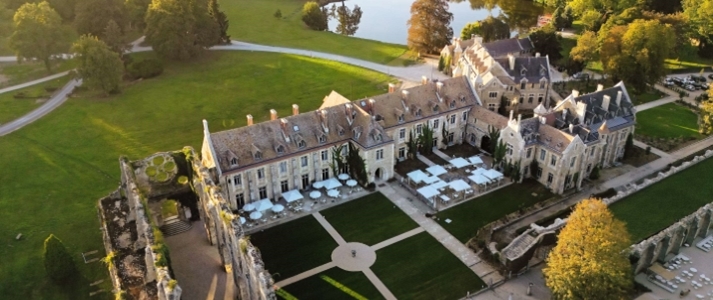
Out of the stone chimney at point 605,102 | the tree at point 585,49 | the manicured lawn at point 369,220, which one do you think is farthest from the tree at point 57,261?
the tree at point 585,49

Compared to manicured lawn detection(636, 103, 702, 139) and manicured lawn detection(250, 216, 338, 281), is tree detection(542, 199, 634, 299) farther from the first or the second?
manicured lawn detection(636, 103, 702, 139)

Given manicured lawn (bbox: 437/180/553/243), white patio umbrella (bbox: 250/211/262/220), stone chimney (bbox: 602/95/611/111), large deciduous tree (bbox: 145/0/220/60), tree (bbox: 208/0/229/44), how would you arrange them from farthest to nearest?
tree (bbox: 208/0/229/44) < large deciduous tree (bbox: 145/0/220/60) < stone chimney (bbox: 602/95/611/111) < white patio umbrella (bbox: 250/211/262/220) < manicured lawn (bbox: 437/180/553/243)

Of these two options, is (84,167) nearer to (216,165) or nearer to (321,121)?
(216,165)

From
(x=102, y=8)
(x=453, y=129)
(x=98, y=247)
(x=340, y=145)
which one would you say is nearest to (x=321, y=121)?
(x=340, y=145)

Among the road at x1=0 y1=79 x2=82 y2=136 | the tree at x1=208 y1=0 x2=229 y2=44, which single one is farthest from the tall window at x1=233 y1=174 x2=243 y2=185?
the tree at x1=208 y1=0 x2=229 y2=44

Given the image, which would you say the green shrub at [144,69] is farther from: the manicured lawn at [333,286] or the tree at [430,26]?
the manicured lawn at [333,286]

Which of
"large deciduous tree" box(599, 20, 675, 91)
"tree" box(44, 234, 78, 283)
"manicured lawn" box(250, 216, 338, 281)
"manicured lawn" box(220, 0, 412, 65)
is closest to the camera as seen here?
"tree" box(44, 234, 78, 283)
